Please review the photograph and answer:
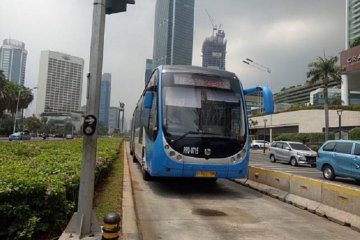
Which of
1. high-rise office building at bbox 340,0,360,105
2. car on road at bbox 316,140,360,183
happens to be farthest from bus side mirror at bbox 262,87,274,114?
high-rise office building at bbox 340,0,360,105

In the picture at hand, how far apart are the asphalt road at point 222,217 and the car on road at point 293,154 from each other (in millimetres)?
15178

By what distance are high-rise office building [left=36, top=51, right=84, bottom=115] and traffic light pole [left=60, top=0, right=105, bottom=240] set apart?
264 feet

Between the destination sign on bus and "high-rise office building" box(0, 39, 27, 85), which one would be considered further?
"high-rise office building" box(0, 39, 27, 85)

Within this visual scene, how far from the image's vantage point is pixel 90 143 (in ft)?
18.6

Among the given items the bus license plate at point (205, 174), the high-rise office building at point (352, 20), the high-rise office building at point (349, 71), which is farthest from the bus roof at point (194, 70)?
the high-rise office building at point (352, 20)

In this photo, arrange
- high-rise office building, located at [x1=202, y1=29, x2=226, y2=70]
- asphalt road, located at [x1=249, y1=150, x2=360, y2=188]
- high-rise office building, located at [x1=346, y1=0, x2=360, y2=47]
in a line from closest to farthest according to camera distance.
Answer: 1. asphalt road, located at [x1=249, y1=150, x2=360, y2=188]
2. high-rise office building, located at [x1=202, y1=29, x2=226, y2=70]
3. high-rise office building, located at [x1=346, y1=0, x2=360, y2=47]

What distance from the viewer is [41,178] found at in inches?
229

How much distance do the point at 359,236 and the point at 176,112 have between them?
17.7 feet

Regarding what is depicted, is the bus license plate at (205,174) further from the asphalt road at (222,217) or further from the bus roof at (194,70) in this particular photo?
the bus roof at (194,70)

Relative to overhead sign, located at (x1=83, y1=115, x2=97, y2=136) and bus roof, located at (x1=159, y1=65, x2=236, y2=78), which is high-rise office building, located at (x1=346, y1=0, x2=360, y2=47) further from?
overhead sign, located at (x1=83, y1=115, x2=97, y2=136)

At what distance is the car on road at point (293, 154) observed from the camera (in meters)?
25.9

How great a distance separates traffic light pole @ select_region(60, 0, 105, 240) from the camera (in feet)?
18.4

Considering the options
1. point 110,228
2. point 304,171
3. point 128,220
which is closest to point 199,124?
point 128,220

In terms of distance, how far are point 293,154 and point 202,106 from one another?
1767cm
